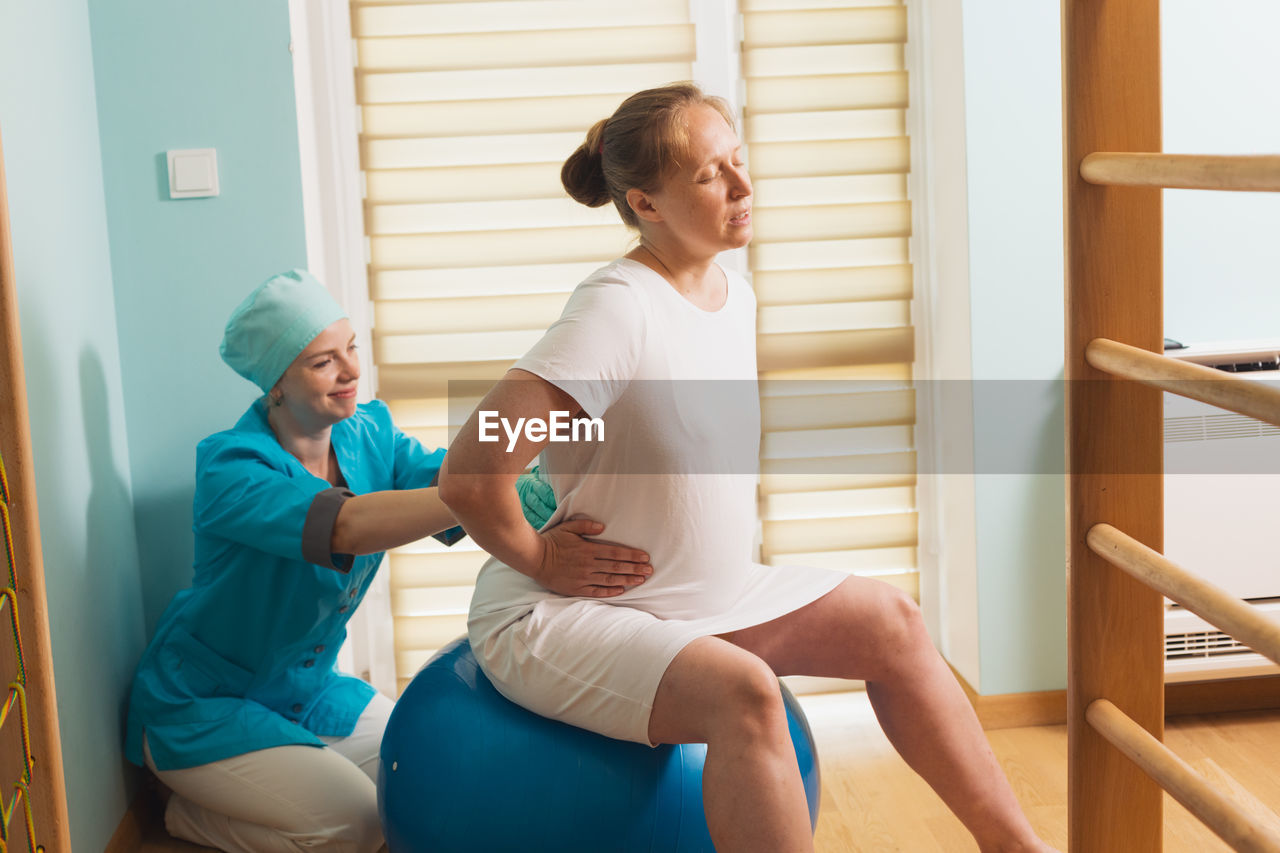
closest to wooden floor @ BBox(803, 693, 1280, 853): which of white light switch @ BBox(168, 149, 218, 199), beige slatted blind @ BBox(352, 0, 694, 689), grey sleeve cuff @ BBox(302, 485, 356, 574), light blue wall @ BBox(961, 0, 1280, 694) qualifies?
light blue wall @ BBox(961, 0, 1280, 694)

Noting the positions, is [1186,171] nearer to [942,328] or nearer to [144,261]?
[942,328]

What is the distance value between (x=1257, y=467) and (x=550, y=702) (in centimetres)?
162

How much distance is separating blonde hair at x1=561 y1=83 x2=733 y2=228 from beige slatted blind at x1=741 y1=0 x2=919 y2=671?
3.24 ft

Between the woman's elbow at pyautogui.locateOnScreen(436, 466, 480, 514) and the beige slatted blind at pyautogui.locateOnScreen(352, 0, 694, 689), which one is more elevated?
the beige slatted blind at pyautogui.locateOnScreen(352, 0, 694, 689)

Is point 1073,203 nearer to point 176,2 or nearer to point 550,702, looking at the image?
point 550,702

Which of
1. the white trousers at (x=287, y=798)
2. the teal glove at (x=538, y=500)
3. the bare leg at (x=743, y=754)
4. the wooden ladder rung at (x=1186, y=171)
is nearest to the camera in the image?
the wooden ladder rung at (x=1186, y=171)

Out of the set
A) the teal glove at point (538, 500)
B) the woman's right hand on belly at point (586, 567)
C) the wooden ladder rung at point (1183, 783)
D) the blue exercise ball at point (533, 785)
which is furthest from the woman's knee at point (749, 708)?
the teal glove at point (538, 500)

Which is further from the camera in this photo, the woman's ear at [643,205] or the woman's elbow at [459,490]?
the woman's ear at [643,205]

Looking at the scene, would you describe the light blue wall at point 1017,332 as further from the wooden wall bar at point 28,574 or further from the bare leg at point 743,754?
the wooden wall bar at point 28,574

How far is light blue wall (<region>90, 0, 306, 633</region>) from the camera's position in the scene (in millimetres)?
2416

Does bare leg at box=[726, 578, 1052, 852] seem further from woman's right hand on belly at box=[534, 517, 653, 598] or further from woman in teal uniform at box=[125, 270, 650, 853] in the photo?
woman in teal uniform at box=[125, 270, 650, 853]

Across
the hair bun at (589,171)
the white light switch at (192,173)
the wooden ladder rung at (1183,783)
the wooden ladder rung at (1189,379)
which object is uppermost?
the white light switch at (192,173)

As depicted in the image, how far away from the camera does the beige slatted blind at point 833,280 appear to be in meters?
2.81

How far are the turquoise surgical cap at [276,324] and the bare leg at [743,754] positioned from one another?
103 cm
